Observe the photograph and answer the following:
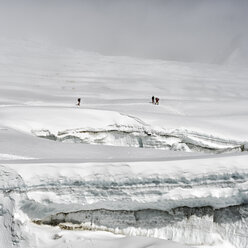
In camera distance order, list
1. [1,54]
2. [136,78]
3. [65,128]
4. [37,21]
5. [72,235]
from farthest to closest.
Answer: [37,21] < [1,54] < [136,78] < [65,128] < [72,235]

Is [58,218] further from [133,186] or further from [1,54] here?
[1,54]

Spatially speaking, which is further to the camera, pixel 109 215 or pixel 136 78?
pixel 136 78

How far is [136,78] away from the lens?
17.7 meters

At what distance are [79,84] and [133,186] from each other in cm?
1180

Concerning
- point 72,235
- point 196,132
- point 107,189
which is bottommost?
point 72,235

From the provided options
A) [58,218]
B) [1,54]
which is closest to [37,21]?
[1,54]

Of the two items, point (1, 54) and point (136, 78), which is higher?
point (1, 54)

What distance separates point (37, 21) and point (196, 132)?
52.3 metres

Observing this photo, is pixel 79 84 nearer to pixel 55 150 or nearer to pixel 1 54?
pixel 1 54

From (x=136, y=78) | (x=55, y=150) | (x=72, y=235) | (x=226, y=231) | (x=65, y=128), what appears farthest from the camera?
(x=136, y=78)

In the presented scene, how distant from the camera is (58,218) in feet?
13.0

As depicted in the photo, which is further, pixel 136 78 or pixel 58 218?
pixel 136 78

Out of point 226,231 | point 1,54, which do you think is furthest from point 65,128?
point 1,54

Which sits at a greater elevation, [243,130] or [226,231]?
[243,130]
